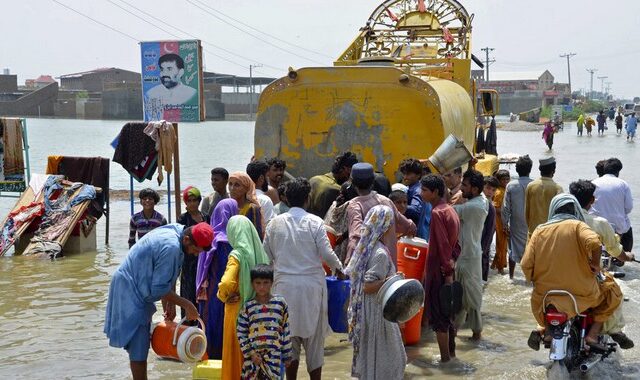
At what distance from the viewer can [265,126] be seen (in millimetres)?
10578

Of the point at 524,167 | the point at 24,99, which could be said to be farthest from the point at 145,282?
the point at 24,99

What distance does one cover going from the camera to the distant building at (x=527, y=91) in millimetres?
112312

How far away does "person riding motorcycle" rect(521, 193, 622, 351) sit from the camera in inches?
248

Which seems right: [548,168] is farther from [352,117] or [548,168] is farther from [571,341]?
[571,341]

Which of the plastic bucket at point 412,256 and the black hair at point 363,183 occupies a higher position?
the black hair at point 363,183

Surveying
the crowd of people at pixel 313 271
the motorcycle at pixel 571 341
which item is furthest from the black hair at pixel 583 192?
the motorcycle at pixel 571 341

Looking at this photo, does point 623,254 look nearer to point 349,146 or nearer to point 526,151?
point 349,146

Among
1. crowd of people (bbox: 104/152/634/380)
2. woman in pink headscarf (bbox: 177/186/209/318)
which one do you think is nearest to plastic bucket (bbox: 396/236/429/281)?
crowd of people (bbox: 104/152/634/380)

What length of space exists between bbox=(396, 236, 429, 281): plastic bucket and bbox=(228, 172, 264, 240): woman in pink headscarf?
4.25ft

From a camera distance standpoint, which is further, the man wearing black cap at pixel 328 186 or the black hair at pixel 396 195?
the man wearing black cap at pixel 328 186

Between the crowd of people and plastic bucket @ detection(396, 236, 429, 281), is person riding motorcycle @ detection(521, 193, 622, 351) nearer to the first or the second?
the crowd of people

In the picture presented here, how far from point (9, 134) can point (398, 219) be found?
10082 mm

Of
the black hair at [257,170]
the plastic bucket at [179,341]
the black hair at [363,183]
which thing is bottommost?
the plastic bucket at [179,341]

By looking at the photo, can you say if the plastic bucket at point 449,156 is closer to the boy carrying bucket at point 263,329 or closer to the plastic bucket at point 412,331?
the plastic bucket at point 412,331
